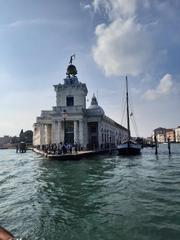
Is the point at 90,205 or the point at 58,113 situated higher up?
the point at 58,113

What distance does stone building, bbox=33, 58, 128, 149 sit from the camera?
58.1 meters

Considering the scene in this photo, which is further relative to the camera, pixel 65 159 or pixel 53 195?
pixel 65 159

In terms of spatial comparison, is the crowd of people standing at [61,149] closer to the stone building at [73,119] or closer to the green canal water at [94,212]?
the stone building at [73,119]

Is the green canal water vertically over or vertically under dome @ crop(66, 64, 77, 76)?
under

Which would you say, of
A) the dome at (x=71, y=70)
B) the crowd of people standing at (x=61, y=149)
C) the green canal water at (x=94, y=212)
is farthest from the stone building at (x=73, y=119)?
the green canal water at (x=94, y=212)

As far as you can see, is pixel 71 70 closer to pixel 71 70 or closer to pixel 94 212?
pixel 71 70

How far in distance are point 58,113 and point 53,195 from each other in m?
45.6

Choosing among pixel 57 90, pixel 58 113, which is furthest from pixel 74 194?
pixel 57 90

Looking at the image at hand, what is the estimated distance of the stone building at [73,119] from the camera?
5812cm

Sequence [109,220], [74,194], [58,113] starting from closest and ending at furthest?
[109,220] < [74,194] < [58,113]

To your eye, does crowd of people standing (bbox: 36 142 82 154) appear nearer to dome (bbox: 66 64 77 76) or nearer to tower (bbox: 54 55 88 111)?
tower (bbox: 54 55 88 111)

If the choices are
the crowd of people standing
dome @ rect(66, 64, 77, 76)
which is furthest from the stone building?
the crowd of people standing

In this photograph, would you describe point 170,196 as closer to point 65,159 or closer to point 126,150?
point 65,159

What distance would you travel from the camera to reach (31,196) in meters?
13.5
